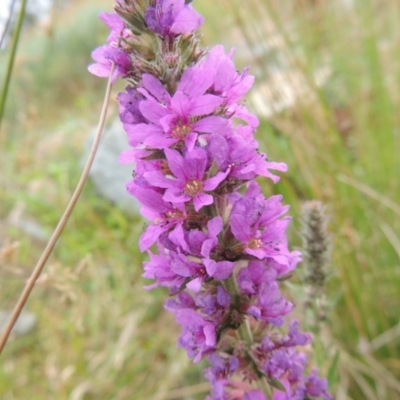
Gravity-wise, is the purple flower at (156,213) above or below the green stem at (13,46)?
below

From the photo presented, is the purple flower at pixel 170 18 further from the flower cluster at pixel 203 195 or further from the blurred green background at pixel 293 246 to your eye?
the blurred green background at pixel 293 246

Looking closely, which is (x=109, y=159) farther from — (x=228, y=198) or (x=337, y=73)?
(x=228, y=198)

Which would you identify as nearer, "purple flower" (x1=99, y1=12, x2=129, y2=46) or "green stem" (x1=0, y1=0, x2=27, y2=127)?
"purple flower" (x1=99, y1=12, x2=129, y2=46)

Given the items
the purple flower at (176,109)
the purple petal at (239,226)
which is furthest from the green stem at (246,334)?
the purple flower at (176,109)

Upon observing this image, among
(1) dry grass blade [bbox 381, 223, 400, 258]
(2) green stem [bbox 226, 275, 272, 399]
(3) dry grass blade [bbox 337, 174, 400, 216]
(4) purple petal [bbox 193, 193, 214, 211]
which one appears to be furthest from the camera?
(1) dry grass blade [bbox 381, 223, 400, 258]

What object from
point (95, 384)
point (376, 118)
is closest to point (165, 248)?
point (95, 384)

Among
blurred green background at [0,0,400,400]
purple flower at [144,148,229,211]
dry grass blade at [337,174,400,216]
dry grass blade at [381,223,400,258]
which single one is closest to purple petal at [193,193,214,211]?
purple flower at [144,148,229,211]

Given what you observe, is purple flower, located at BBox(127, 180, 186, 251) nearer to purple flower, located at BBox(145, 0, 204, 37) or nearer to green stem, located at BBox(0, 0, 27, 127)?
purple flower, located at BBox(145, 0, 204, 37)

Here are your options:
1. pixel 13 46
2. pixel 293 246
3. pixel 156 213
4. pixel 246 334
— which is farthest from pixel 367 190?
pixel 13 46
